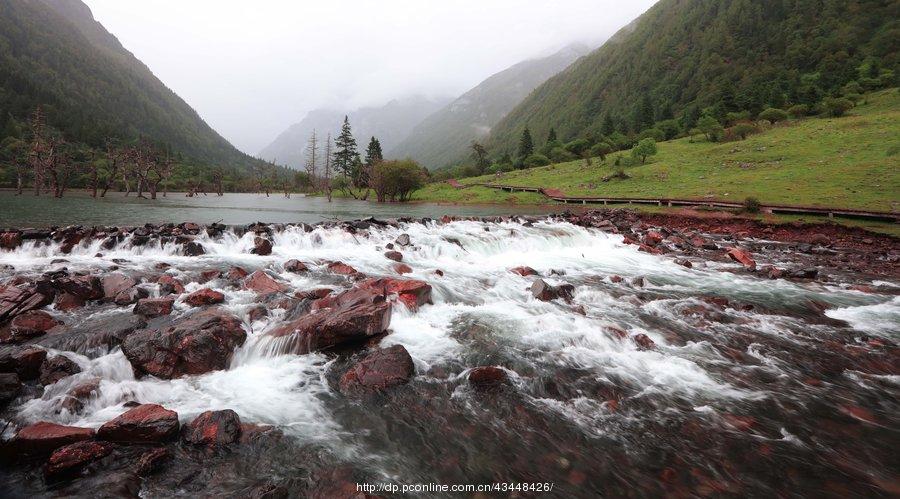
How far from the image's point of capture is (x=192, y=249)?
51.5 feet

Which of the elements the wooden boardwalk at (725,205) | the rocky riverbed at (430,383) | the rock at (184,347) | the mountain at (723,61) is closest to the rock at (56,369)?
the rocky riverbed at (430,383)

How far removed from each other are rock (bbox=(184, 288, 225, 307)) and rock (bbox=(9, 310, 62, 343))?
7.98 ft

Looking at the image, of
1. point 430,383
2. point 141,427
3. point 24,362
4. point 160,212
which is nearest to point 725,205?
point 430,383

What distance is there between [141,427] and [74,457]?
65 centimetres

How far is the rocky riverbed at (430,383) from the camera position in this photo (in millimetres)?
4648

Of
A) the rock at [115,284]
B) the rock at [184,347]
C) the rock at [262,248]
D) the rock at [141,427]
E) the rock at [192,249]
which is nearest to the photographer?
the rock at [141,427]

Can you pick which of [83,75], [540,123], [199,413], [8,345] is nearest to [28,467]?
[199,413]

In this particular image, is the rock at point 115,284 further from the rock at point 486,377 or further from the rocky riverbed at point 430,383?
the rock at point 486,377

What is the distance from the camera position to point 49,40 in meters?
199

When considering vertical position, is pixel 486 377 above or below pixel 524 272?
below

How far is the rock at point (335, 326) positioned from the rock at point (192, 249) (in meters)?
10.4

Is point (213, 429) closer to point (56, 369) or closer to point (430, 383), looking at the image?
point (430, 383)

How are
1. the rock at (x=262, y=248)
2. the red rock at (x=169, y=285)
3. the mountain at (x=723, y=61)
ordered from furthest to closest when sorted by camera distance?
the mountain at (x=723, y=61), the rock at (x=262, y=248), the red rock at (x=169, y=285)

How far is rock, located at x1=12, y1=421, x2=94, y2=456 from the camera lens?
4.45 metres
